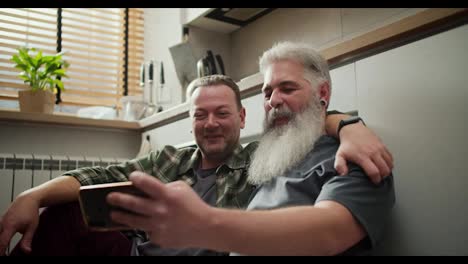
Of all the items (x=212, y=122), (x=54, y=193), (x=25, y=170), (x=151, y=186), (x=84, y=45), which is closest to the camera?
(x=151, y=186)

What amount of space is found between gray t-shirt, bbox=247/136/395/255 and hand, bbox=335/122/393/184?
0.05ft

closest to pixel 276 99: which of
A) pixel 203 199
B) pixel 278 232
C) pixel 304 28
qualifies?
pixel 203 199

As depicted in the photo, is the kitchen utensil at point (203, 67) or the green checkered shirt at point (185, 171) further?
the kitchen utensil at point (203, 67)

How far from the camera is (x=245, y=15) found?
2.46 meters

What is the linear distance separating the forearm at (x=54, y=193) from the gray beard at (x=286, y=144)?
475 mm

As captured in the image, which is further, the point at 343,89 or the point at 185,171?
the point at 185,171

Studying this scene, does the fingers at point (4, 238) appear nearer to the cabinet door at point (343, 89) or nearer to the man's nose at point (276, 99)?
the man's nose at point (276, 99)

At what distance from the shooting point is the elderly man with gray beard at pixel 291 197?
57 cm

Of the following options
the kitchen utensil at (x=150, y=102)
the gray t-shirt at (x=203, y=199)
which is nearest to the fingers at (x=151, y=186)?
the gray t-shirt at (x=203, y=199)

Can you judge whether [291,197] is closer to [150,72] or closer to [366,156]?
[366,156]

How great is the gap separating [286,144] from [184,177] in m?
0.40

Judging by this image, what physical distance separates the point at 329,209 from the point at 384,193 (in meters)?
0.14

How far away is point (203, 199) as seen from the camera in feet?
3.86
